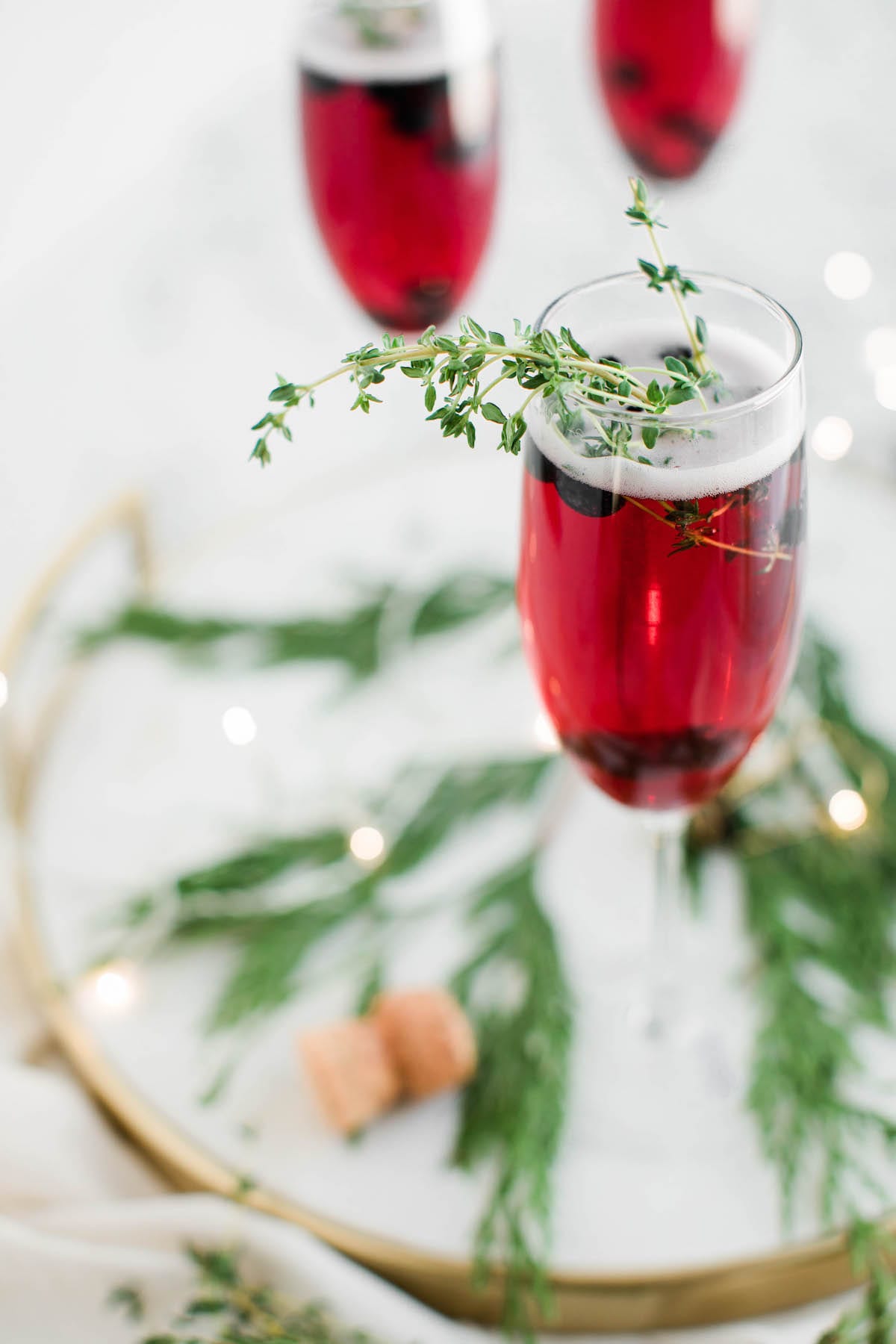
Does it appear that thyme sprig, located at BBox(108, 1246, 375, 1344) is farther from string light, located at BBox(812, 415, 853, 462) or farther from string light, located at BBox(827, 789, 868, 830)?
string light, located at BBox(812, 415, 853, 462)

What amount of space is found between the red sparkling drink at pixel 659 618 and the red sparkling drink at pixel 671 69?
1.73ft

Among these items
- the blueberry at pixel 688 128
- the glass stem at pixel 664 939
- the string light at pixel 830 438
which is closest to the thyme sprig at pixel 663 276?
the glass stem at pixel 664 939

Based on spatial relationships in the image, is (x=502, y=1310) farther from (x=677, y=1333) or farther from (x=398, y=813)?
(x=398, y=813)

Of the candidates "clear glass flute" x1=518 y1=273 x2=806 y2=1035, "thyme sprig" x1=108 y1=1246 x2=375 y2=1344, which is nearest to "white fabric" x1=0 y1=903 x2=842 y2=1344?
"thyme sprig" x1=108 y1=1246 x2=375 y2=1344

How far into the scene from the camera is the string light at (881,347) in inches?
54.8

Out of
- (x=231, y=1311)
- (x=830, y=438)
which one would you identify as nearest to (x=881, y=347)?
(x=830, y=438)

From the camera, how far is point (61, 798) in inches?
38.6

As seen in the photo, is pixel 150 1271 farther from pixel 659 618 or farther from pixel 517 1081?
pixel 659 618

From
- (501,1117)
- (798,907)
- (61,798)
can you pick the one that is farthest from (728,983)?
(61,798)

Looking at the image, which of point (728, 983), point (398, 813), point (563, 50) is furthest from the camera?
point (563, 50)

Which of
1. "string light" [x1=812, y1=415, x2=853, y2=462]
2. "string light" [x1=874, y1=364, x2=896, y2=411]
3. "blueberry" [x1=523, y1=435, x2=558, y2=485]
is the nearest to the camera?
"blueberry" [x1=523, y1=435, x2=558, y2=485]

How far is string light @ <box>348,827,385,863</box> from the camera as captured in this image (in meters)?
0.92

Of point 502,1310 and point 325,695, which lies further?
point 325,695

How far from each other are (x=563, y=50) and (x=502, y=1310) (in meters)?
1.69
